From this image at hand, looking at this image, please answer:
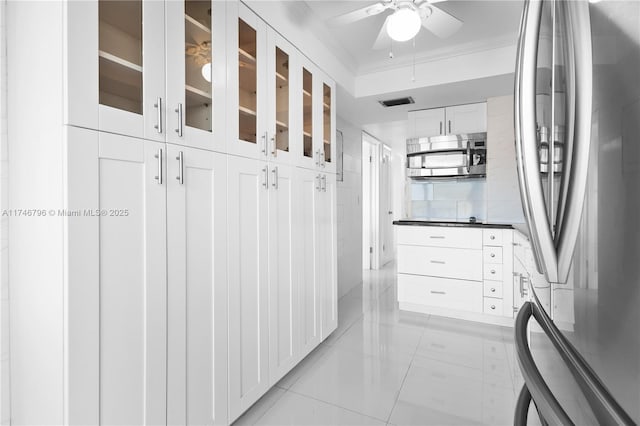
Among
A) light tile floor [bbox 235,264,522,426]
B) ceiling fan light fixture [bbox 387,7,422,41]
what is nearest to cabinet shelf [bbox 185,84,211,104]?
ceiling fan light fixture [bbox 387,7,422,41]

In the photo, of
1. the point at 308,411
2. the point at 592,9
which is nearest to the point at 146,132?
the point at 592,9

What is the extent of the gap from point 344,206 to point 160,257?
308 cm

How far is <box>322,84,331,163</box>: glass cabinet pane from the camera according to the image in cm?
266

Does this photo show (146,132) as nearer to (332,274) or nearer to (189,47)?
(189,47)

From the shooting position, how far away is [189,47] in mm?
1397

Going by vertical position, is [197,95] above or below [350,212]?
above

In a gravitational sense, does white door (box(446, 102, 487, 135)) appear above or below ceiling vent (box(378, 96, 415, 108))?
below

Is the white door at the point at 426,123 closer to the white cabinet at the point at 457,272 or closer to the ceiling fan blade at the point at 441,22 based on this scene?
the white cabinet at the point at 457,272

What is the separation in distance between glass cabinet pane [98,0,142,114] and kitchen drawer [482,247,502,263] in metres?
3.02

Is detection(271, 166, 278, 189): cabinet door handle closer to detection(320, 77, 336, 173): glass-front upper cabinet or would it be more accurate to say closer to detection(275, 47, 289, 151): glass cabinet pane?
detection(275, 47, 289, 151): glass cabinet pane

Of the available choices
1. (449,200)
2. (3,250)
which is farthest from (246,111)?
(449,200)

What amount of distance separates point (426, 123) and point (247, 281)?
9.76 feet

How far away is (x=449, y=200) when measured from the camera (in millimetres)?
3879

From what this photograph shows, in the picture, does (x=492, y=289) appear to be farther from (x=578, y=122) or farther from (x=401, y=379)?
(x=578, y=122)
